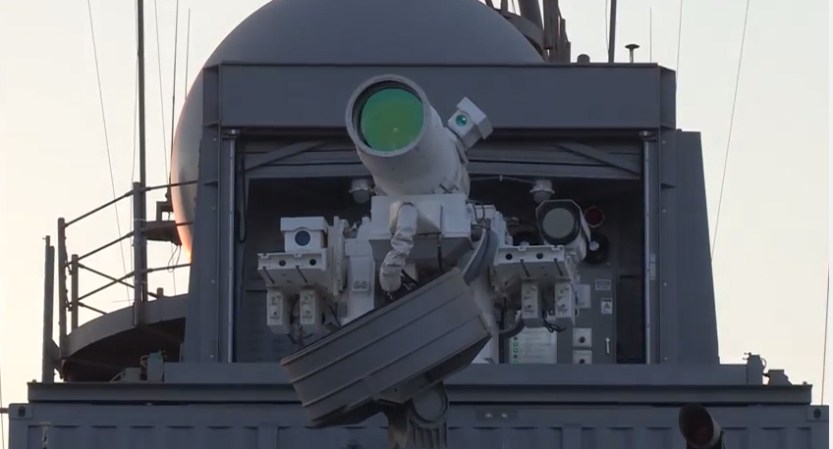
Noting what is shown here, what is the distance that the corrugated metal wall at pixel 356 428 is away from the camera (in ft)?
34.6

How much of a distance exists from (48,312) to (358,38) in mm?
3069

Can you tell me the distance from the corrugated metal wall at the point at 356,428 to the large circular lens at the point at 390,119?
2.65m

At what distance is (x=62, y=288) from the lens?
47.9 ft

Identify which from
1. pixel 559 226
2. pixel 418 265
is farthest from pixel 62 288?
pixel 418 265

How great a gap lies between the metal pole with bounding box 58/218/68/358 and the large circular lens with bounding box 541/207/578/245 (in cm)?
575

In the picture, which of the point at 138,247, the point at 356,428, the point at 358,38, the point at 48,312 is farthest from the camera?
the point at 48,312

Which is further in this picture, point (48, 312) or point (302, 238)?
point (48, 312)

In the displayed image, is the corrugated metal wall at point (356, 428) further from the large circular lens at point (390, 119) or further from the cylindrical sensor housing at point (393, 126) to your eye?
the large circular lens at point (390, 119)

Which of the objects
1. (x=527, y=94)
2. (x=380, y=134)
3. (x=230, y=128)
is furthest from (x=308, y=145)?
(x=380, y=134)

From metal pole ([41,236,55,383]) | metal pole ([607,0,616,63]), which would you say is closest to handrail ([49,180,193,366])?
metal pole ([41,236,55,383])

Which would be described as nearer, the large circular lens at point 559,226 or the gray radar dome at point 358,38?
the large circular lens at point 559,226

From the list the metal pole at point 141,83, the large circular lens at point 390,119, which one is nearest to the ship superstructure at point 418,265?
the large circular lens at point 390,119

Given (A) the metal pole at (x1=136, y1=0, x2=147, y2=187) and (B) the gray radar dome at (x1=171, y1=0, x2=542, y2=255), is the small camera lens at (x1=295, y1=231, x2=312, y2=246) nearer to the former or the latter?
(B) the gray radar dome at (x1=171, y1=0, x2=542, y2=255)

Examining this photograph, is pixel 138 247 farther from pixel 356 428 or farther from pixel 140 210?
pixel 356 428
